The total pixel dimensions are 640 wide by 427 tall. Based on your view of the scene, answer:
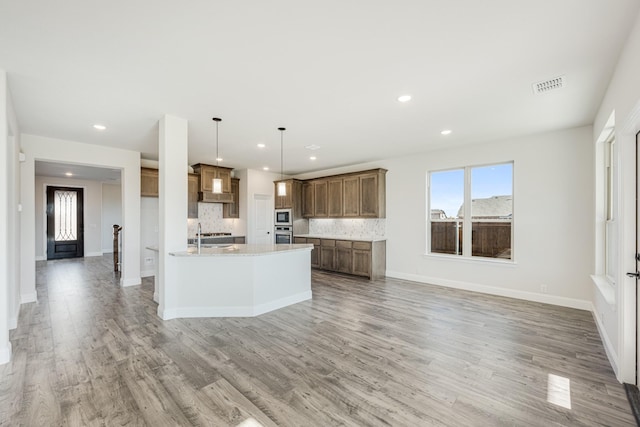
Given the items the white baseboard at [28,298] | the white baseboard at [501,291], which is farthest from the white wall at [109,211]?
the white baseboard at [501,291]

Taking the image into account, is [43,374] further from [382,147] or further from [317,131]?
[382,147]

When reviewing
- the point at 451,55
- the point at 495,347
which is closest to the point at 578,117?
the point at 451,55

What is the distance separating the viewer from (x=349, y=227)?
7.38m

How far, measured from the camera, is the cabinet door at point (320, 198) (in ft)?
24.4

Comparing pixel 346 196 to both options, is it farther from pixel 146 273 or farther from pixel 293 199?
pixel 146 273

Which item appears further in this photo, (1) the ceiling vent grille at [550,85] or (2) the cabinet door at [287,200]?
(2) the cabinet door at [287,200]

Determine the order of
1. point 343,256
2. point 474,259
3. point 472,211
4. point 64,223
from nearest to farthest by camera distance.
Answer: point 474,259
point 472,211
point 343,256
point 64,223

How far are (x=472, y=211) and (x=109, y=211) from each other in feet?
37.7

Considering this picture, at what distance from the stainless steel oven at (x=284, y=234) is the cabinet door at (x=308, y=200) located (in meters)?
0.61

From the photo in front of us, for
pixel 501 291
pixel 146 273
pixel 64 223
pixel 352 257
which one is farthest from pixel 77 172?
pixel 501 291

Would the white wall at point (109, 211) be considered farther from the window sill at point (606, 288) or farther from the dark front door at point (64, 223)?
the window sill at point (606, 288)

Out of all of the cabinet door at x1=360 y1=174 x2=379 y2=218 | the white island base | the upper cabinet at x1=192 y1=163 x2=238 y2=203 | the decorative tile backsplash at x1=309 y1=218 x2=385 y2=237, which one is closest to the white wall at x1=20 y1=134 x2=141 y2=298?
the upper cabinet at x1=192 y1=163 x2=238 y2=203

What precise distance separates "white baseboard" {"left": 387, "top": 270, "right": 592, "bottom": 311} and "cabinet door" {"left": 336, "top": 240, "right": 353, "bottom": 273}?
3.17ft

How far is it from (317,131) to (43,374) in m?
4.11
